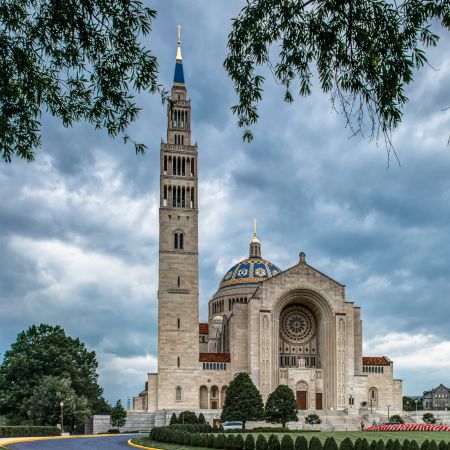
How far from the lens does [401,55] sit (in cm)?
1005

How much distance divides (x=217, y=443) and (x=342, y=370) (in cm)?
4288

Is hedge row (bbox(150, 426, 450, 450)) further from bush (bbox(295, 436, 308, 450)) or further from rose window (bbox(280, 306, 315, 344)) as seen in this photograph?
rose window (bbox(280, 306, 315, 344))

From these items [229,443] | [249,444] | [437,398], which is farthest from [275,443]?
[437,398]

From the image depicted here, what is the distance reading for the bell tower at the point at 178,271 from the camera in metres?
70.4

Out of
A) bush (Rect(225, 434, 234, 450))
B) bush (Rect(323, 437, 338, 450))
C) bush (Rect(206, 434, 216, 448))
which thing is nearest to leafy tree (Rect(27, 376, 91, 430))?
bush (Rect(206, 434, 216, 448))

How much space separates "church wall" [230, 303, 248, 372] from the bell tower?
3871 mm

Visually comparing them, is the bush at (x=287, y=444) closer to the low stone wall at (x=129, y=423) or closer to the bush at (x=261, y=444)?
the bush at (x=261, y=444)

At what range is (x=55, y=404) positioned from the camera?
205ft

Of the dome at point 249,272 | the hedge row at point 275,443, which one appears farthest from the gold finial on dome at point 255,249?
the hedge row at point 275,443

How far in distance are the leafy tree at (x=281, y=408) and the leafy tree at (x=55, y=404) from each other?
1797 cm

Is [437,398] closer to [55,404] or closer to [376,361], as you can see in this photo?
[376,361]

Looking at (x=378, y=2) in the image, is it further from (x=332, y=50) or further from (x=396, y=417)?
(x=396, y=417)

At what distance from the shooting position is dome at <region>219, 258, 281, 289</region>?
320 ft

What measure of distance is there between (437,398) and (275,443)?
145 meters
